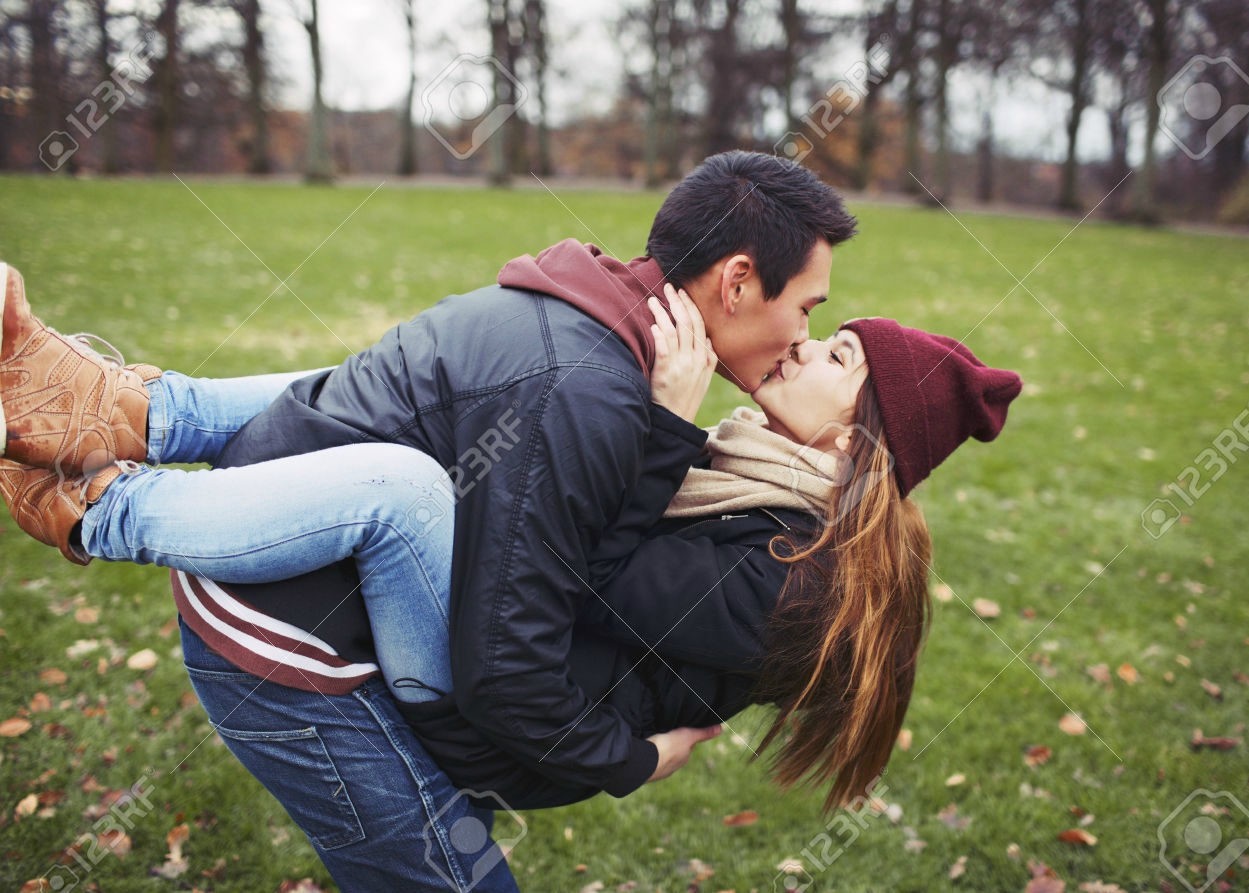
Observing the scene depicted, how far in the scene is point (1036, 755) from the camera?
4.03 meters

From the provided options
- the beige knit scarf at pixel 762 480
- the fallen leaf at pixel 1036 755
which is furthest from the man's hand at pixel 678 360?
the fallen leaf at pixel 1036 755

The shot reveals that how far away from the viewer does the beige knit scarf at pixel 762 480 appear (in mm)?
2301

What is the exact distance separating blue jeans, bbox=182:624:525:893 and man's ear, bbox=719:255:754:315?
1257 mm

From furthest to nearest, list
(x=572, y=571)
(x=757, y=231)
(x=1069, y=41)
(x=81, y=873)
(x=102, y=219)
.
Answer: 1. (x=1069, y=41)
2. (x=102, y=219)
3. (x=81, y=873)
4. (x=757, y=231)
5. (x=572, y=571)

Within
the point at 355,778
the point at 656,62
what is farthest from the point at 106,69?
the point at 355,778

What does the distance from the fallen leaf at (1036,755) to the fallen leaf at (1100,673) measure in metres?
0.75

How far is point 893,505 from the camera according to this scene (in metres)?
2.32

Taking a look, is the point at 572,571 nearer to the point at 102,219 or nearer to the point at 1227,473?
the point at 1227,473

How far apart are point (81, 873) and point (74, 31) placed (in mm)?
26016

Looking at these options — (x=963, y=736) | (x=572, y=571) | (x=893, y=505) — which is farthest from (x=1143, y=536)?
(x=572, y=571)

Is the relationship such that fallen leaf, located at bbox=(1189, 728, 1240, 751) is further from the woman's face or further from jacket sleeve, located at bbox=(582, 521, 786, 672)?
jacket sleeve, located at bbox=(582, 521, 786, 672)

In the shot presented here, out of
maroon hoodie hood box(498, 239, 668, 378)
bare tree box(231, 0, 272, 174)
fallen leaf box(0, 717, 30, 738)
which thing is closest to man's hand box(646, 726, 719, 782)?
maroon hoodie hood box(498, 239, 668, 378)

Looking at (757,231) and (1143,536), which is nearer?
(757,231)

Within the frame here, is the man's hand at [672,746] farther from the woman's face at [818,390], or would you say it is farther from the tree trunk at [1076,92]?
the tree trunk at [1076,92]
